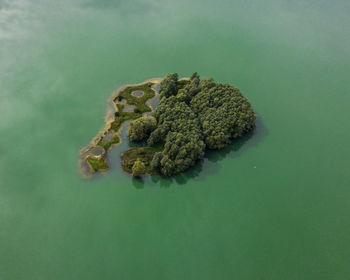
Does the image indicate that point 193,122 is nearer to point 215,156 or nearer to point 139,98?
point 215,156

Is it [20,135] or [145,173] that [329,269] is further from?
[20,135]

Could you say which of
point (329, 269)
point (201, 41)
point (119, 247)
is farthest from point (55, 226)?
point (201, 41)

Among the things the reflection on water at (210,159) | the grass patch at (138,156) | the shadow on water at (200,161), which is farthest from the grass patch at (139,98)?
the grass patch at (138,156)

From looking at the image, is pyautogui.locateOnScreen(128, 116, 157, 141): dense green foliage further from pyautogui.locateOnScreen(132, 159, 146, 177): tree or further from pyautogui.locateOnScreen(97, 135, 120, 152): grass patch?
pyautogui.locateOnScreen(132, 159, 146, 177): tree

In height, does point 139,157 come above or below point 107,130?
below

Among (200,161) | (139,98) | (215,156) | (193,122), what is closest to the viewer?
(200,161)

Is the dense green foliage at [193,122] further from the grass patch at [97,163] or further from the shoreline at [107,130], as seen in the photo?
the grass patch at [97,163]

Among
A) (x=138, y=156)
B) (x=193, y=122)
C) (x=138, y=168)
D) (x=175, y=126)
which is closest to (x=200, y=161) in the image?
(x=193, y=122)
